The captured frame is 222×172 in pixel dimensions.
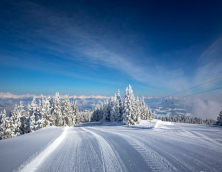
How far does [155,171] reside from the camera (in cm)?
365

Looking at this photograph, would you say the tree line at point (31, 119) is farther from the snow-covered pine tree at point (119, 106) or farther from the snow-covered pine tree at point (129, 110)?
the snow-covered pine tree at point (129, 110)

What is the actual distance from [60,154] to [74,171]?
197cm

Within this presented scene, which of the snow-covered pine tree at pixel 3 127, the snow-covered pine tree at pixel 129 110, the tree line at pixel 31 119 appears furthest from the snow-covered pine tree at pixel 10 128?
the snow-covered pine tree at pixel 129 110

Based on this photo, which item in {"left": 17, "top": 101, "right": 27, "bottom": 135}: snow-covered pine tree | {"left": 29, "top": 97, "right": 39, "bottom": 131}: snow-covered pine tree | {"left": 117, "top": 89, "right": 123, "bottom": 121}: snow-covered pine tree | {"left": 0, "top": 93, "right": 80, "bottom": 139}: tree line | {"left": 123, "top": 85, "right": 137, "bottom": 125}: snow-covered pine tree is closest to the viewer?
{"left": 29, "top": 97, "right": 39, "bottom": 131}: snow-covered pine tree

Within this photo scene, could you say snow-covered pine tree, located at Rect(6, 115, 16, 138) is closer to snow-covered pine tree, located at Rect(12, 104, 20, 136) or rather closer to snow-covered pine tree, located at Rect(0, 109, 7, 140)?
snow-covered pine tree, located at Rect(12, 104, 20, 136)

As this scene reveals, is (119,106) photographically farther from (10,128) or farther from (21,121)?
(10,128)

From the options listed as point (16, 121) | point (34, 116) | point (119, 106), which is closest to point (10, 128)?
point (16, 121)

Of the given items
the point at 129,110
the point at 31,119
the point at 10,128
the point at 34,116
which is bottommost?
the point at 10,128

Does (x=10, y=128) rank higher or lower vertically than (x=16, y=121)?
lower

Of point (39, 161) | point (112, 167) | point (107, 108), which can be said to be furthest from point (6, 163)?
point (107, 108)

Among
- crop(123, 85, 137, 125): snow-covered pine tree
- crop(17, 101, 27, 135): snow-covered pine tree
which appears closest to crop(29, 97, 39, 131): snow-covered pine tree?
crop(17, 101, 27, 135): snow-covered pine tree

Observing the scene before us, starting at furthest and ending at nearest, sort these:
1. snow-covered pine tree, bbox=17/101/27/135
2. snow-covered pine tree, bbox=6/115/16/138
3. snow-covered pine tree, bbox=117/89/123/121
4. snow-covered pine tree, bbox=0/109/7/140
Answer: snow-covered pine tree, bbox=117/89/123/121
snow-covered pine tree, bbox=17/101/27/135
snow-covered pine tree, bbox=0/109/7/140
snow-covered pine tree, bbox=6/115/16/138

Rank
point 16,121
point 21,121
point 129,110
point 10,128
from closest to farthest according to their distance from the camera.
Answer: point 10,128 < point 16,121 < point 21,121 < point 129,110

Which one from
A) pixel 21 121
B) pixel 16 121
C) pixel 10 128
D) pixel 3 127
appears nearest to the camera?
pixel 10 128
